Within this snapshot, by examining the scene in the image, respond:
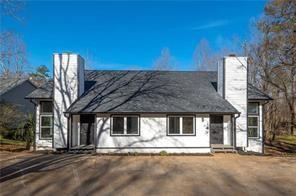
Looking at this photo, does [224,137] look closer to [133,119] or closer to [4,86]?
[133,119]

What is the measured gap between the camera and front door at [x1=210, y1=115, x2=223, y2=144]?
681 inches

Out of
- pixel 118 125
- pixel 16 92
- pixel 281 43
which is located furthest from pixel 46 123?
pixel 281 43

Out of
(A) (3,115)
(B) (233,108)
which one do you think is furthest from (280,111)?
(A) (3,115)

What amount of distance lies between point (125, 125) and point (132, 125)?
0.37 meters

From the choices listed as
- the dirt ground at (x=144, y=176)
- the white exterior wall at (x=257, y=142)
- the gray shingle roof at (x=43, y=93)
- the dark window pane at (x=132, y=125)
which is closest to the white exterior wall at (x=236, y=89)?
the white exterior wall at (x=257, y=142)

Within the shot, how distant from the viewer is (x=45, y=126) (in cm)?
1766

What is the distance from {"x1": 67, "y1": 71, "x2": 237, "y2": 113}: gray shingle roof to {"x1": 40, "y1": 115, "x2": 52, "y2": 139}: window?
1.97m

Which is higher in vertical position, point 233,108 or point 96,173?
point 233,108

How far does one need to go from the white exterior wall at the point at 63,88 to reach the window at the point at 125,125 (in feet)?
9.07

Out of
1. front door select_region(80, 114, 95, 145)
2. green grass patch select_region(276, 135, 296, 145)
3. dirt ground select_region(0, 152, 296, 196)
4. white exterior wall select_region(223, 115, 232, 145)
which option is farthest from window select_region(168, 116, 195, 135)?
green grass patch select_region(276, 135, 296, 145)

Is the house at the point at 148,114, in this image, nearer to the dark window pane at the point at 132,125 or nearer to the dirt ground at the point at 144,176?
the dark window pane at the point at 132,125

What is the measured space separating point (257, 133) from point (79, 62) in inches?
432

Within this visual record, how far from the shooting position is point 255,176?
10.4 metres

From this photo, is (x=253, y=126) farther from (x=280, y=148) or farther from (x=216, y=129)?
(x=280, y=148)
